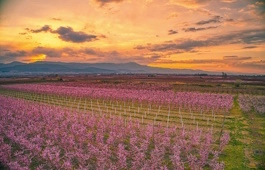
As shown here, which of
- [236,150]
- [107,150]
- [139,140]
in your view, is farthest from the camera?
[139,140]

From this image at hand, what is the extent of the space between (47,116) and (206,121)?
15.1 m

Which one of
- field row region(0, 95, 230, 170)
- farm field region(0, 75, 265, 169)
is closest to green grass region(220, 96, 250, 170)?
farm field region(0, 75, 265, 169)

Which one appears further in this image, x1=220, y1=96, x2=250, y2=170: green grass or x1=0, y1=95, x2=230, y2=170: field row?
x1=220, y1=96, x2=250, y2=170: green grass

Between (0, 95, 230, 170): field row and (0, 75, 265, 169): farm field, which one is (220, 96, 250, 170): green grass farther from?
(0, 95, 230, 170): field row

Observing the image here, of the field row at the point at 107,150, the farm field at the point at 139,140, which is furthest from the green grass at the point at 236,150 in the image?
the field row at the point at 107,150

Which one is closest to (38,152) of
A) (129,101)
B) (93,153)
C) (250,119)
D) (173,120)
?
(93,153)

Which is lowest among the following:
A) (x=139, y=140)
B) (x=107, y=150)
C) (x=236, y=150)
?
(x=236, y=150)

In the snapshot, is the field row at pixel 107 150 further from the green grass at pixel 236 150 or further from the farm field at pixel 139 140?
the green grass at pixel 236 150

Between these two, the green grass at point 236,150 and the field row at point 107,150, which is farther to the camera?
the green grass at point 236,150

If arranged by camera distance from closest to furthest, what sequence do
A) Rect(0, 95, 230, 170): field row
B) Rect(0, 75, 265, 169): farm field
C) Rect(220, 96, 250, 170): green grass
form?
Rect(0, 95, 230, 170): field row
Rect(0, 75, 265, 169): farm field
Rect(220, 96, 250, 170): green grass

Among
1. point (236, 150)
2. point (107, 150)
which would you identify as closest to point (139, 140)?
point (107, 150)

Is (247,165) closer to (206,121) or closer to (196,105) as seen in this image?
(206,121)

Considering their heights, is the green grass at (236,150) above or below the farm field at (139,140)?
below

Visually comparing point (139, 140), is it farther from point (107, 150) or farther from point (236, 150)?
point (236, 150)
